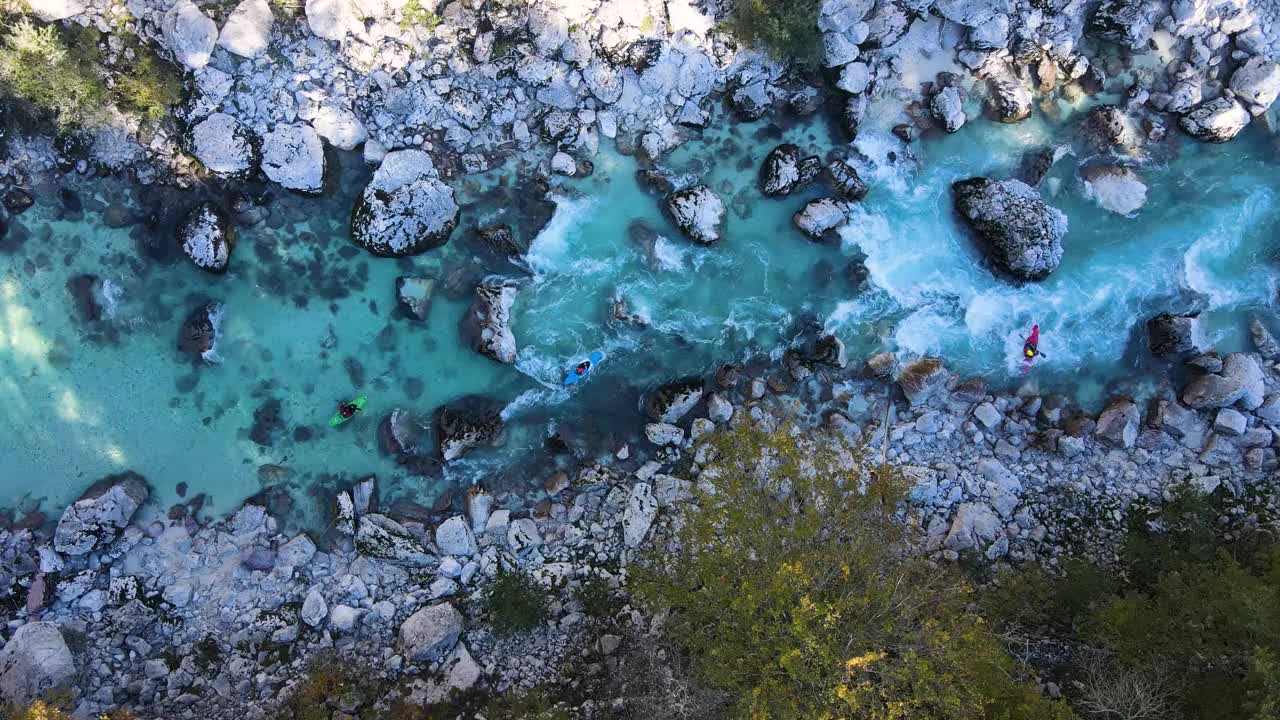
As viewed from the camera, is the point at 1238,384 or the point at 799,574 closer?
the point at 799,574

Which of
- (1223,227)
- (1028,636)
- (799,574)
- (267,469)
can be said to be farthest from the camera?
(1223,227)

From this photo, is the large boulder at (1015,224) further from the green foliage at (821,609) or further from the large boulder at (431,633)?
the large boulder at (431,633)

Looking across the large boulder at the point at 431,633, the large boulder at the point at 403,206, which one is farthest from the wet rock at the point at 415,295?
the large boulder at the point at 431,633

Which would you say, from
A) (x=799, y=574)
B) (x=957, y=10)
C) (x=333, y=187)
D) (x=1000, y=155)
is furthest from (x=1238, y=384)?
(x=333, y=187)

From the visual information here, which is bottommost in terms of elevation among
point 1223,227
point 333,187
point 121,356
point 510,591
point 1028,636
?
point 1028,636

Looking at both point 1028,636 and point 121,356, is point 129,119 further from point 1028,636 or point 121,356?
point 1028,636

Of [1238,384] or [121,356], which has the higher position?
[121,356]

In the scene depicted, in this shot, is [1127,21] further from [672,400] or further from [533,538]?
[533,538]
